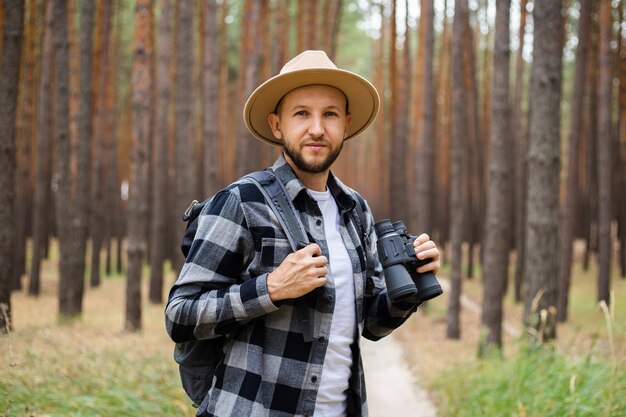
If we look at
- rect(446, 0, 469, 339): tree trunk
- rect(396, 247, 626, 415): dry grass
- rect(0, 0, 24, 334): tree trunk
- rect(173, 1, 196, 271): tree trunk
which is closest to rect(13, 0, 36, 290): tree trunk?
rect(173, 1, 196, 271): tree trunk

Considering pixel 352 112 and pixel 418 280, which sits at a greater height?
pixel 352 112

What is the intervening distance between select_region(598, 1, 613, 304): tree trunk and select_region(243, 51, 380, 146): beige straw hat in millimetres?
9917

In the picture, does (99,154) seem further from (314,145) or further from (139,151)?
(314,145)

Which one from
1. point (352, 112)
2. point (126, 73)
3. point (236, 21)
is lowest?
point (352, 112)

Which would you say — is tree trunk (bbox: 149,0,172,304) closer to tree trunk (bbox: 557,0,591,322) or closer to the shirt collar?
tree trunk (bbox: 557,0,591,322)

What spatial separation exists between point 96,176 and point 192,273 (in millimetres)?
13106

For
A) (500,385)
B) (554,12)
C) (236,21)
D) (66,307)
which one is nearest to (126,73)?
(236,21)

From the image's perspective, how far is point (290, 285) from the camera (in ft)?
5.86

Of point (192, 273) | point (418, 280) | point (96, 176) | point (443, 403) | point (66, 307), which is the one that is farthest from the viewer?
point (96, 176)

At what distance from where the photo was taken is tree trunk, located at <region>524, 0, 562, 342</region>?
20.3 ft

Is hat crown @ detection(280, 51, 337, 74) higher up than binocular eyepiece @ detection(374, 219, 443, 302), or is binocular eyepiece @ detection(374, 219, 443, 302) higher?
hat crown @ detection(280, 51, 337, 74)

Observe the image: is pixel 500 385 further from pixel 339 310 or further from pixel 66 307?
pixel 66 307

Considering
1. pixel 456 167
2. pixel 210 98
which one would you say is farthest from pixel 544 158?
pixel 210 98

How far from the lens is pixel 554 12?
6.14 meters
